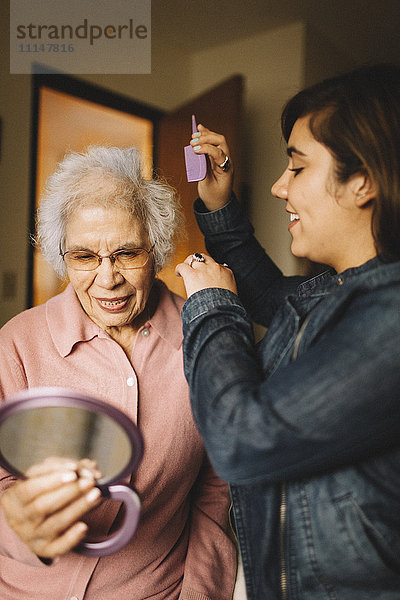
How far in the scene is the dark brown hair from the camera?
81 cm

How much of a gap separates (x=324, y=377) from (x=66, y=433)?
1.25ft

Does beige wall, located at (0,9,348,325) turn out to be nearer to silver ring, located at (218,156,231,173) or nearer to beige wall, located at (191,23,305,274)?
beige wall, located at (191,23,305,274)

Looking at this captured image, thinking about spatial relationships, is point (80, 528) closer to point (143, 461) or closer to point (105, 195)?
point (143, 461)

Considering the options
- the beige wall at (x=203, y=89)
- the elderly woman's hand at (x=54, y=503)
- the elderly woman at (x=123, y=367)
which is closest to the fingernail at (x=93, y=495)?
the elderly woman's hand at (x=54, y=503)

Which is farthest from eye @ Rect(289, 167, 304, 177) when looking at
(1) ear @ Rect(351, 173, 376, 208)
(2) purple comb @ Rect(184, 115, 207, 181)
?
(2) purple comb @ Rect(184, 115, 207, 181)

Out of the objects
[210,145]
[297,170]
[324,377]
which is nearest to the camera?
[324,377]

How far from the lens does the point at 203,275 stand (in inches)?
37.5

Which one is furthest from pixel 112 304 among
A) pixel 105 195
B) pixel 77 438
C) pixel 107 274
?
pixel 77 438

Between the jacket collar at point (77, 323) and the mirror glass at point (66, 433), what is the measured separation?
38 centimetres

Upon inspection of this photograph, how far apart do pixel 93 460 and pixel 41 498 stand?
0.30 ft

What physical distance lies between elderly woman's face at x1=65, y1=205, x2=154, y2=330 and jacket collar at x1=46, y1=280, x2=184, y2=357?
1.2 inches

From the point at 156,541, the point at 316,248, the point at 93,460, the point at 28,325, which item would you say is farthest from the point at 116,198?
the point at 156,541

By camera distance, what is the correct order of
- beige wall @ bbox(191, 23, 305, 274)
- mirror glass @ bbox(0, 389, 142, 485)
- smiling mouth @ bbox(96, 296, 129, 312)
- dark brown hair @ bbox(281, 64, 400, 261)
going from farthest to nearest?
beige wall @ bbox(191, 23, 305, 274) → smiling mouth @ bbox(96, 296, 129, 312) → dark brown hair @ bbox(281, 64, 400, 261) → mirror glass @ bbox(0, 389, 142, 485)

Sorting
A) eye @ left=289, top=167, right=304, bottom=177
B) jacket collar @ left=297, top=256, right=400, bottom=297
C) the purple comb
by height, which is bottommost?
jacket collar @ left=297, top=256, right=400, bottom=297
